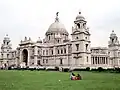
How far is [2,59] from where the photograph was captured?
113 m

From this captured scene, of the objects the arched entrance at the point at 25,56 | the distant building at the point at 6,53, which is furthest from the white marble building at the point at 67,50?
the distant building at the point at 6,53

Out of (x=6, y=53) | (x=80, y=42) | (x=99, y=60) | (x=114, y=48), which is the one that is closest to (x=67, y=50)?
(x=80, y=42)

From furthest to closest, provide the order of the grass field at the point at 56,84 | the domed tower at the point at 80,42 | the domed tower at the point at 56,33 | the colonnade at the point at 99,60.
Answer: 1. the domed tower at the point at 56,33
2. the colonnade at the point at 99,60
3. the domed tower at the point at 80,42
4. the grass field at the point at 56,84

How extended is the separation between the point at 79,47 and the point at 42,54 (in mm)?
19351

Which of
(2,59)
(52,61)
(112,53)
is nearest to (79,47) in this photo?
(52,61)

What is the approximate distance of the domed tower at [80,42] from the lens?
72.0 meters

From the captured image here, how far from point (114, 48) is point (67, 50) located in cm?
2634

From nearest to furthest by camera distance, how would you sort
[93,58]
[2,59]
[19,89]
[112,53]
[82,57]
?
[19,89]
[82,57]
[93,58]
[112,53]
[2,59]

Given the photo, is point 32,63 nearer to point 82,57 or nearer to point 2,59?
point 82,57

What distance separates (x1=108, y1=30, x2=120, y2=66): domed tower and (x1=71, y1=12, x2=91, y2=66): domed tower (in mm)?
24413

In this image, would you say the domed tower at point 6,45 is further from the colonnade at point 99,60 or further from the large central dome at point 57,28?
the colonnade at point 99,60

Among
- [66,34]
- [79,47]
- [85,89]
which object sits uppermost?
[66,34]

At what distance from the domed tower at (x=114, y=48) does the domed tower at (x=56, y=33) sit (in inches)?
757

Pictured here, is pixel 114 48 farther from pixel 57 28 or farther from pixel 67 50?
pixel 67 50
